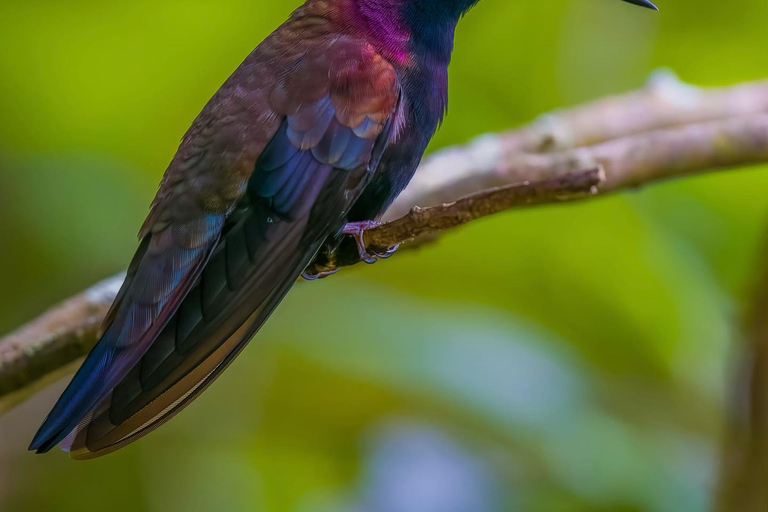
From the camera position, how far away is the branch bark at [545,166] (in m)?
1.75

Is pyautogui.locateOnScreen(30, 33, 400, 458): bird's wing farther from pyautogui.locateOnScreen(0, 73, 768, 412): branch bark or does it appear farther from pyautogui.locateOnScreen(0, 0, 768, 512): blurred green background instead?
pyautogui.locateOnScreen(0, 0, 768, 512): blurred green background

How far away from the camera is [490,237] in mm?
3377

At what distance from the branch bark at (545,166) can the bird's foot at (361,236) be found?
0.04 meters

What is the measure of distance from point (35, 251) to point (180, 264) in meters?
1.61

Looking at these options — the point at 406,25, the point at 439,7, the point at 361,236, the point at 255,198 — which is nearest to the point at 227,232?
the point at 255,198

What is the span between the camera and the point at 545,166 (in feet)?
8.64

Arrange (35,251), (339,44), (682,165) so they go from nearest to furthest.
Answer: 1. (339,44)
2. (682,165)
3. (35,251)

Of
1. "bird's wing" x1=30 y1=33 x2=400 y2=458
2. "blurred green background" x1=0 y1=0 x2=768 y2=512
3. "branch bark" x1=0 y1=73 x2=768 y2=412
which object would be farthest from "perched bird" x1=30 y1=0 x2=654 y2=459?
"blurred green background" x1=0 y1=0 x2=768 y2=512

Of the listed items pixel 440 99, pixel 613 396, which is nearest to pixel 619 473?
pixel 613 396

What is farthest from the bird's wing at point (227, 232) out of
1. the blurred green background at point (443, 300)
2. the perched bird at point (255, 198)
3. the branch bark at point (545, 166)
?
the blurred green background at point (443, 300)

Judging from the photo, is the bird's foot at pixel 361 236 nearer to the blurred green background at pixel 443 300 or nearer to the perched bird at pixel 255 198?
the perched bird at pixel 255 198

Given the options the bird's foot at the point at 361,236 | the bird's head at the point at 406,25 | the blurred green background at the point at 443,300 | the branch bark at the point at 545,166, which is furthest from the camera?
the blurred green background at the point at 443,300

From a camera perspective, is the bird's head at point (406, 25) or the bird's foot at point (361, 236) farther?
the bird's head at point (406, 25)

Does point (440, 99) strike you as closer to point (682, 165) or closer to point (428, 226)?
point (428, 226)
